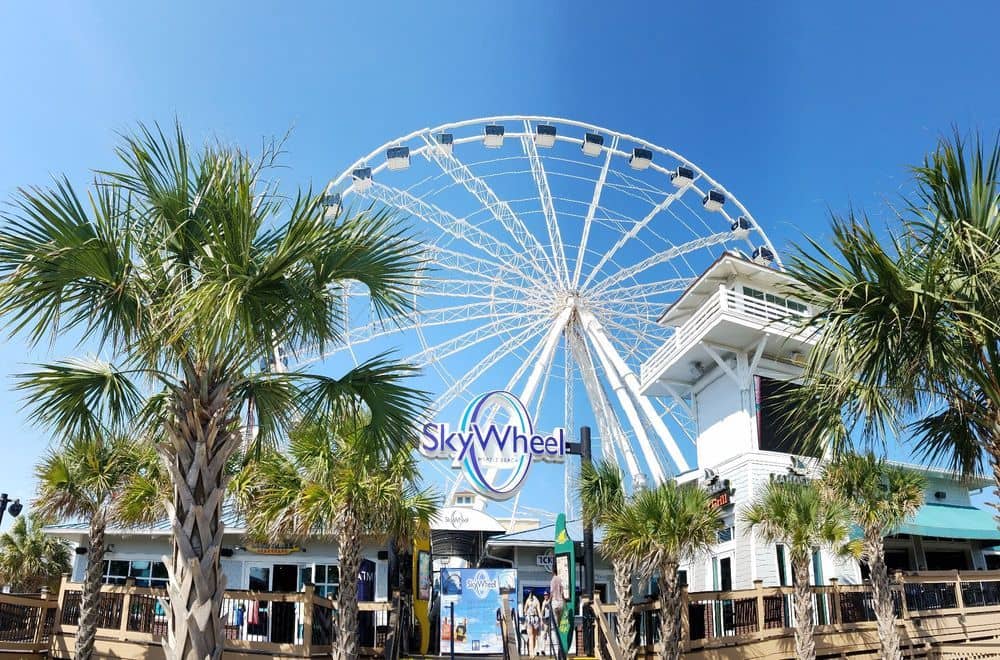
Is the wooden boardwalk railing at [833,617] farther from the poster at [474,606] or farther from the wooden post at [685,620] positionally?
the poster at [474,606]

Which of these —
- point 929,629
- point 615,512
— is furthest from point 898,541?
point 615,512

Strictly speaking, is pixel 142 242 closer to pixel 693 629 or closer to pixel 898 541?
pixel 693 629

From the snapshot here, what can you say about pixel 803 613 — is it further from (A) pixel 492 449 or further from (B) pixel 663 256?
(B) pixel 663 256

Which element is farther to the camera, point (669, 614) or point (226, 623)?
point (226, 623)

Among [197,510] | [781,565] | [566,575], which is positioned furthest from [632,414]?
[197,510]

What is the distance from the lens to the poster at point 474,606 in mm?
16641

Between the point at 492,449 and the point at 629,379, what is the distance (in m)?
5.78

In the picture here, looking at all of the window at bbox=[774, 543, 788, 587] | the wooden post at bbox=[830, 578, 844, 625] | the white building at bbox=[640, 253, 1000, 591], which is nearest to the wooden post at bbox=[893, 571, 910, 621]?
the wooden post at bbox=[830, 578, 844, 625]

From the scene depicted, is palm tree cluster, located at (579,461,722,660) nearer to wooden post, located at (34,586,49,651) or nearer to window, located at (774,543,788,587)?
window, located at (774,543,788,587)

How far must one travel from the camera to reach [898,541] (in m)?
22.3

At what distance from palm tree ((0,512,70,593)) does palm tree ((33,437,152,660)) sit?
61.4 ft

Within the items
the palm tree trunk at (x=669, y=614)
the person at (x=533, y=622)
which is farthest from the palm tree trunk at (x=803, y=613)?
the person at (x=533, y=622)

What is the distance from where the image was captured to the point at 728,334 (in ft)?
72.1

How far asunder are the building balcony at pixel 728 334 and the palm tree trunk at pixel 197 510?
51.1 ft
